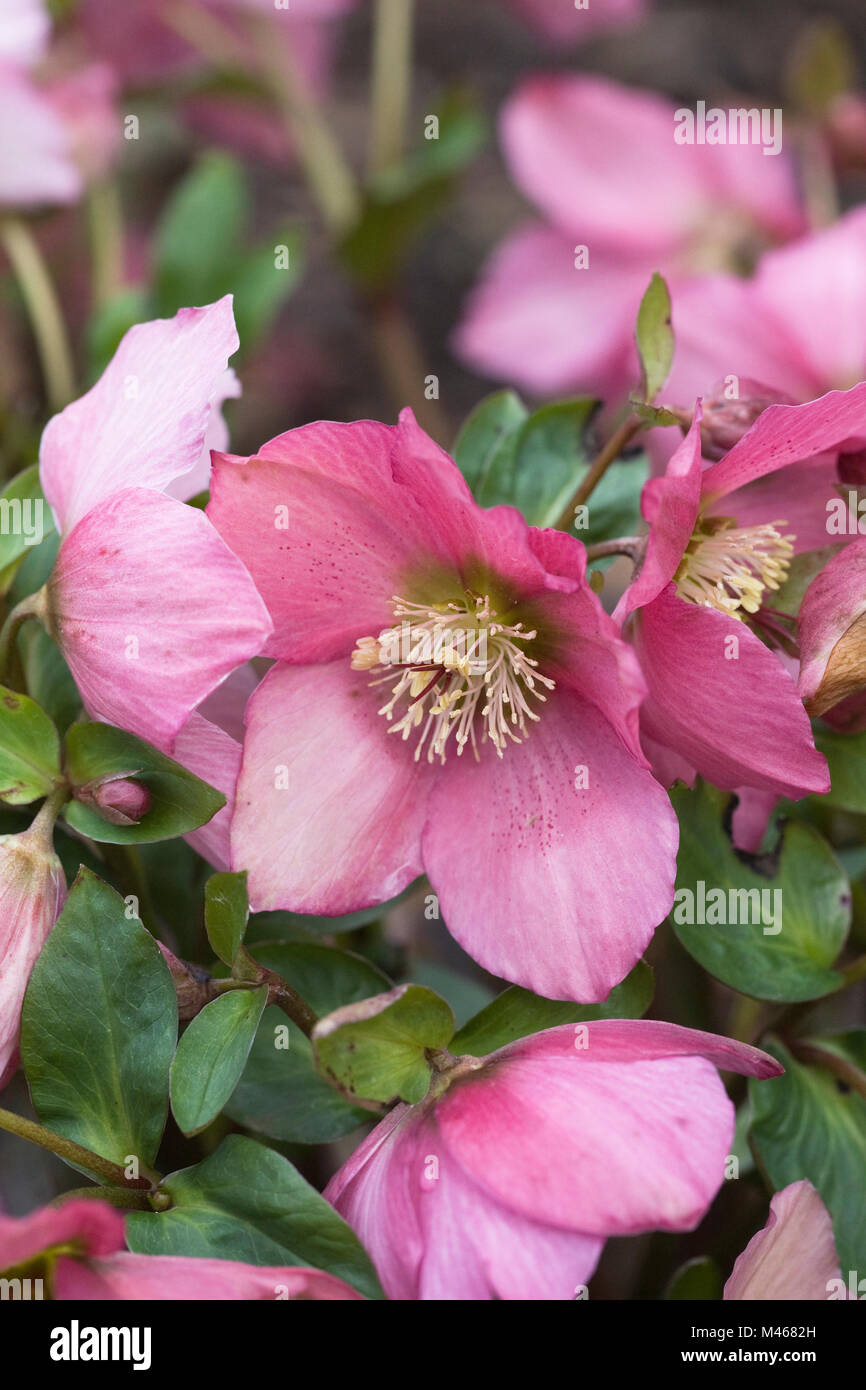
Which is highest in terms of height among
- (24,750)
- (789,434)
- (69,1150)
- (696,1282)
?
(789,434)

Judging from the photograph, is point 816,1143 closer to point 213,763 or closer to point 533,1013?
point 533,1013

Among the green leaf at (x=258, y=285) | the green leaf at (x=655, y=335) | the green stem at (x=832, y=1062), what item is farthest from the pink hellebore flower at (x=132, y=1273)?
the green leaf at (x=258, y=285)

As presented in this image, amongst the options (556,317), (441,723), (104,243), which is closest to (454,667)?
(441,723)

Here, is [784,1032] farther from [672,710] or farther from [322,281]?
[322,281]

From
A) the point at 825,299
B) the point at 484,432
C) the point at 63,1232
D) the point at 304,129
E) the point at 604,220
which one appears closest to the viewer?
the point at 63,1232

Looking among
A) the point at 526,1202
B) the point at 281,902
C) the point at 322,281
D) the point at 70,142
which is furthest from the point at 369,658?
the point at 322,281

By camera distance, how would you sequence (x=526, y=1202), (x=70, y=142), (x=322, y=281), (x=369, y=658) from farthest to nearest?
(x=322, y=281), (x=70, y=142), (x=369, y=658), (x=526, y=1202)
